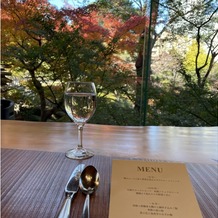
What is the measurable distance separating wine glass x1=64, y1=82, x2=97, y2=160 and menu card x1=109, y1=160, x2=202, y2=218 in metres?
0.13

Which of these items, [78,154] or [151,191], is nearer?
[151,191]

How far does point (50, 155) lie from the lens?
0.57m

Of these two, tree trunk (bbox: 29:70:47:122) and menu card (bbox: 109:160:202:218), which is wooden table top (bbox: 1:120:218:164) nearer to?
menu card (bbox: 109:160:202:218)

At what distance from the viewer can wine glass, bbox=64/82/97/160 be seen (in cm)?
58

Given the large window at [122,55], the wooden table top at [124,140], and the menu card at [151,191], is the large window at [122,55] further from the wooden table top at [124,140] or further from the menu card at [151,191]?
the menu card at [151,191]

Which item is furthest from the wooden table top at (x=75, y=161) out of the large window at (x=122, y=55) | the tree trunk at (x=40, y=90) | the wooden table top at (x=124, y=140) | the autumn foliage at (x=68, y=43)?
the tree trunk at (x=40, y=90)

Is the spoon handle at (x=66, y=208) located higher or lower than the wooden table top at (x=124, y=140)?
lower

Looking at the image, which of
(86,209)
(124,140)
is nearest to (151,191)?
(86,209)

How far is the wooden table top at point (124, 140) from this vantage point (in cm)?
63

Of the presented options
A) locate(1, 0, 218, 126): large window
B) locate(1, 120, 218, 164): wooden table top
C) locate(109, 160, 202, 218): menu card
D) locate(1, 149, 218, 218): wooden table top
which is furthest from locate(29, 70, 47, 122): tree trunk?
locate(109, 160, 202, 218): menu card

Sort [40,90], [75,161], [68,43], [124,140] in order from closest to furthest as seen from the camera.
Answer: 1. [75,161]
2. [124,140]
3. [68,43]
4. [40,90]

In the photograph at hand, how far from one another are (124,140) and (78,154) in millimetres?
215

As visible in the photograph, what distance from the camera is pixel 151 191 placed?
1.30 feet

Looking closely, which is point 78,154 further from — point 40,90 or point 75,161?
point 40,90
